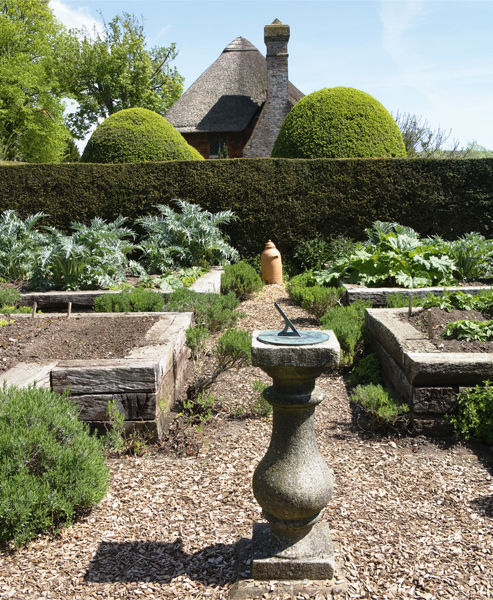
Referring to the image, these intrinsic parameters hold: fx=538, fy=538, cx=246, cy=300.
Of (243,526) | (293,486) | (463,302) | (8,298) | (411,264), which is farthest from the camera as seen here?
(411,264)

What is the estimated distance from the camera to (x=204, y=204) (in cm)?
1072

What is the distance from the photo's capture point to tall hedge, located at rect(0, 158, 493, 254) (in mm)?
10523

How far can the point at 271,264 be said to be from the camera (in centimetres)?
990

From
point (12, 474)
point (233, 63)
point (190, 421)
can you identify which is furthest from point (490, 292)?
point (233, 63)

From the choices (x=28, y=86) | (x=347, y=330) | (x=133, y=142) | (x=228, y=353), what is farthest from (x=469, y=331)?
(x=28, y=86)

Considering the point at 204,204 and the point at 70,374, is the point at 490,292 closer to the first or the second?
the point at 70,374

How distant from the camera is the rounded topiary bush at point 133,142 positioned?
11883 millimetres

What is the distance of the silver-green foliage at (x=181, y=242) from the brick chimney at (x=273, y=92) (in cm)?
1063

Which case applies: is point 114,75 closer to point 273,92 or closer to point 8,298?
point 273,92

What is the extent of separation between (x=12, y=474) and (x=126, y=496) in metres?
0.67

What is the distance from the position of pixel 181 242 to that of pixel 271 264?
179 centimetres

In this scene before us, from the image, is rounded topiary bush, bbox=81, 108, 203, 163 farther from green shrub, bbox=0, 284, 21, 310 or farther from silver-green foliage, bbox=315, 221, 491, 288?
green shrub, bbox=0, 284, 21, 310

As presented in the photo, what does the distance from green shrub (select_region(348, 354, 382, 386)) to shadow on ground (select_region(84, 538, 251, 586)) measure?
262 centimetres

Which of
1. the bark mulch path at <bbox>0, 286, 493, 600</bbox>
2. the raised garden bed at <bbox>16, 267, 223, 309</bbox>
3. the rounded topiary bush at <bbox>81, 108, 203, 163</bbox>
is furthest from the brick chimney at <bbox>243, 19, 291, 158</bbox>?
the bark mulch path at <bbox>0, 286, 493, 600</bbox>
